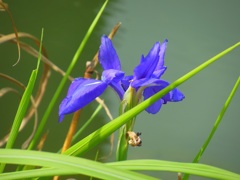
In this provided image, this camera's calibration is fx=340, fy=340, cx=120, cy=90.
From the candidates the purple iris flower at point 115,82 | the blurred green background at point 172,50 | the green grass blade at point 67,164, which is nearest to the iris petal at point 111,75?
the purple iris flower at point 115,82

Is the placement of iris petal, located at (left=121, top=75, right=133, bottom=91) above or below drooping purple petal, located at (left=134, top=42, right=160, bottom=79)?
below

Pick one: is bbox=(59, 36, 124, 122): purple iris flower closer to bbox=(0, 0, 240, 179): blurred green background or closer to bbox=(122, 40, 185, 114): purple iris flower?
bbox=(122, 40, 185, 114): purple iris flower

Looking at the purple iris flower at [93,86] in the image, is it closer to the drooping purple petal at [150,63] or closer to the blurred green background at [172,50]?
the drooping purple petal at [150,63]

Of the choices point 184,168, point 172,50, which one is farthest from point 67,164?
point 172,50

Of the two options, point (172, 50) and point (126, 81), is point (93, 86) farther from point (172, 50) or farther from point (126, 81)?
point (172, 50)

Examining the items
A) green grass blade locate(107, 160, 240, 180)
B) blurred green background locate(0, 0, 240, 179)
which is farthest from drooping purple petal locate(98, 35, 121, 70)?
blurred green background locate(0, 0, 240, 179)
